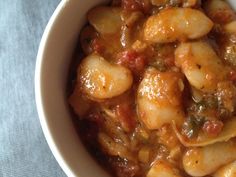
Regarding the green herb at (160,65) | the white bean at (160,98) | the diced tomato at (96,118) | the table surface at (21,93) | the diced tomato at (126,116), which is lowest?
the table surface at (21,93)

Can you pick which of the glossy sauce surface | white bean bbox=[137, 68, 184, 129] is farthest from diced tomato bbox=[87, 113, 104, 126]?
white bean bbox=[137, 68, 184, 129]

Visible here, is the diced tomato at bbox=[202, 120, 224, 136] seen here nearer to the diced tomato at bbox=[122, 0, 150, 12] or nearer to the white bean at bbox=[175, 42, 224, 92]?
the white bean at bbox=[175, 42, 224, 92]

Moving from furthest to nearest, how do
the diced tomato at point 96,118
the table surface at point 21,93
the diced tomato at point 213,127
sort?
the table surface at point 21,93 < the diced tomato at point 96,118 < the diced tomato at point 213,127

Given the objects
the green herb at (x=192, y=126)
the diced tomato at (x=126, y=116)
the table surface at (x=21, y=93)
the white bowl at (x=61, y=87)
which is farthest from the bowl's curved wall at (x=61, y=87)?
the table surface at (x=21, y=93)

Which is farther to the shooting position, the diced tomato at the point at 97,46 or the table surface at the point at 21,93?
the table surface at the point at 21,93

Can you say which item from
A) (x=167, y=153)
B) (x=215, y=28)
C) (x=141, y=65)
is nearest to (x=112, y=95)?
(x=141, y=65)

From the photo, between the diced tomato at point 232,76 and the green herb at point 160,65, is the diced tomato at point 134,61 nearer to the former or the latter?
the green herb at point 160,65

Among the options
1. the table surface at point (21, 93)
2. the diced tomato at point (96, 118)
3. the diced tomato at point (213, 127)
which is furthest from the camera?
the table surface at point (21, 93)

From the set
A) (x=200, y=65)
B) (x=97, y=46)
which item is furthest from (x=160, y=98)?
(x=97, y=46)
